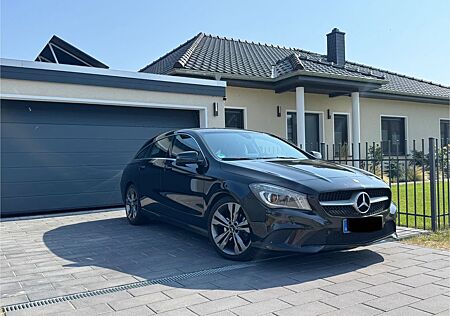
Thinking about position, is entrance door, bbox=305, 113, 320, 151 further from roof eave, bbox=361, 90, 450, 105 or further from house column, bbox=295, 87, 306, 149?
roof eave, bbox=361, 90, 450, 105

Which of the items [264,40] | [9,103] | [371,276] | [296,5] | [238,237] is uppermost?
[264,40]

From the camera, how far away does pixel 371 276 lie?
13.4 ft

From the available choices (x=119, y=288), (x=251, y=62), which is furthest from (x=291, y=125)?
(x=119, y=288)

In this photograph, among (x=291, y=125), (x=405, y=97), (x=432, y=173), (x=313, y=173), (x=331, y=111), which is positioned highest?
(x=405, y=97)

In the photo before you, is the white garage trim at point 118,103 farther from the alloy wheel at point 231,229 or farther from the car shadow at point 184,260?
the alloy wheel at point 231,229

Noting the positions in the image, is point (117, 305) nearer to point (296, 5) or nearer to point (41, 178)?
point (41, 178)

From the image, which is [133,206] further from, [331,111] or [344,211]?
[331,111]

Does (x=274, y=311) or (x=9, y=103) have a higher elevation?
(x=9, y=103)

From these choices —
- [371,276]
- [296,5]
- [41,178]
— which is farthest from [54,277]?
[296,5]

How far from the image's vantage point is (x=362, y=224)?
4.36 metres

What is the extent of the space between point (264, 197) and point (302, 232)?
528mm

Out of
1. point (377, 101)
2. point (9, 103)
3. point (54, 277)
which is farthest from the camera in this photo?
point (377, 101)

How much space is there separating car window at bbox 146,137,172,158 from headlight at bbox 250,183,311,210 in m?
2.27

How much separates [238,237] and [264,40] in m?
15.4
